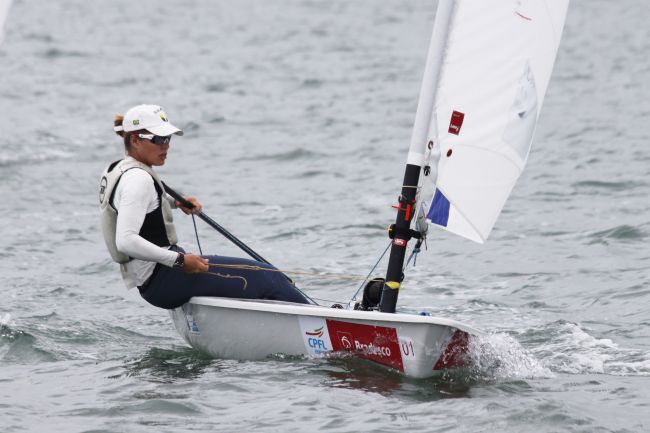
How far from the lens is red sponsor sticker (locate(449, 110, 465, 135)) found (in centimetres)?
609

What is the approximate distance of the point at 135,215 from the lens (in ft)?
20.0

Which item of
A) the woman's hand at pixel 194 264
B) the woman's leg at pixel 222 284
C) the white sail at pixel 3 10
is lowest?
the woman's leg at pixel 222 284

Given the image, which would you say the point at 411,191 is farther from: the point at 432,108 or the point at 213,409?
the point at 213,409

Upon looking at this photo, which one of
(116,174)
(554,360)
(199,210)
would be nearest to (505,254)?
(554,360)

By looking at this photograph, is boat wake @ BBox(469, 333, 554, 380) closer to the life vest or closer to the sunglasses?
the life vest

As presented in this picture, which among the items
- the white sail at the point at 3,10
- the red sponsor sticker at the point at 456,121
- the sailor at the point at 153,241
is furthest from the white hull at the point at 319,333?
the white sail at the point at 3,10

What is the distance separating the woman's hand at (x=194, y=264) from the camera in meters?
6.16

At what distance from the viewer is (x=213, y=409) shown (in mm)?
5770

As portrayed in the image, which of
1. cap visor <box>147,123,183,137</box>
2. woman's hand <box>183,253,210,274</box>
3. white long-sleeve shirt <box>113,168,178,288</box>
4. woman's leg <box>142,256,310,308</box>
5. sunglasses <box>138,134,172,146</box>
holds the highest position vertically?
cap visor <box>147,123,183,137</box>

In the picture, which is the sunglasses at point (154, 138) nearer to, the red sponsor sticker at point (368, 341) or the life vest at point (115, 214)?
the life vest at point (115, 214)

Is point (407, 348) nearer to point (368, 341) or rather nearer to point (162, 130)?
point (368, 341)

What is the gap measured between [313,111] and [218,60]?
5.45m

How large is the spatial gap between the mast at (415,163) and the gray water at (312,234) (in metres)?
0.49

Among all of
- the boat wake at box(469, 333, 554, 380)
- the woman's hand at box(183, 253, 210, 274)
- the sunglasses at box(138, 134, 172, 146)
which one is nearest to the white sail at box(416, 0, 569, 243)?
the boat wake at box(469, 333, 554, 380)
